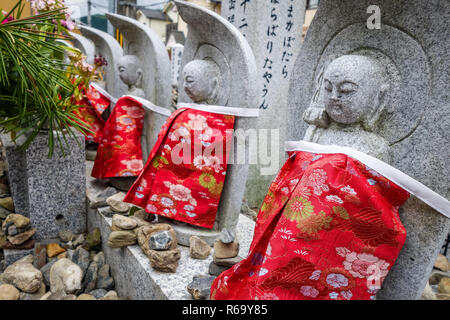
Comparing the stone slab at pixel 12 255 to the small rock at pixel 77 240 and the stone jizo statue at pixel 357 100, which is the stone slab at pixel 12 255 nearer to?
the small rock at pixel 77 240

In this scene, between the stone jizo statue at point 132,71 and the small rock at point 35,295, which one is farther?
the stone jizo statue at point 132,71

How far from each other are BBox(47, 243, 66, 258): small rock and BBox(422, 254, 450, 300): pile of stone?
2.74m

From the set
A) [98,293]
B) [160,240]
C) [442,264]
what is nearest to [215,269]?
[160,240]

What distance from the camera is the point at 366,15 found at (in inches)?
54.7

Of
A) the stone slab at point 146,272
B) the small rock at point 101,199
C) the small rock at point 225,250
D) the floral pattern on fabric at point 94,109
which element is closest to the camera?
the stone slab at point 146,272

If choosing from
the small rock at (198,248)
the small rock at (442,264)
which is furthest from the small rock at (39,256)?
the small rock at (442,264)

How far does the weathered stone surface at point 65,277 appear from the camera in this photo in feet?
7.13

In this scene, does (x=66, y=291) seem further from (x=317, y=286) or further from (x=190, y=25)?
(x=190, y=25)

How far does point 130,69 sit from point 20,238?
1.82 meters

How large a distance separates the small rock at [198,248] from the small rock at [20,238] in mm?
1451

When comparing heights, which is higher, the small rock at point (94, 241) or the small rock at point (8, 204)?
the small rock at point (8, 204)

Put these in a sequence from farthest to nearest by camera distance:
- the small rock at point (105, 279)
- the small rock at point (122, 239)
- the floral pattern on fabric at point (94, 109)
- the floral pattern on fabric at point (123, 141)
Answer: the floral pattern on fabric at point (94, 109)
the floral pattern on fabric at point (123, 141)
the small rock at point (105, 279)
the small rock at point (122, 239)
